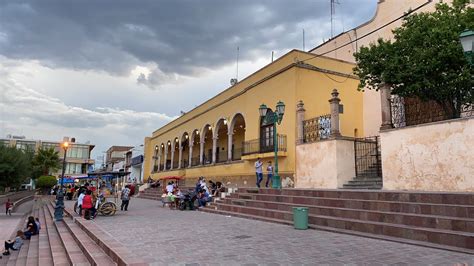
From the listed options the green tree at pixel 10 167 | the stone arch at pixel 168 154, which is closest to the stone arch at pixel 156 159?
the stone arch at pixel 168 154

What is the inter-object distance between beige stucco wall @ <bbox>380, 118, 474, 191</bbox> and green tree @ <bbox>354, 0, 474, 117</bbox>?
1.20m

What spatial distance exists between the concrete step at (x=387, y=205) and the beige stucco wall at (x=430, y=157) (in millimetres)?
1915

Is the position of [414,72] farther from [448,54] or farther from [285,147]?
[285,147]

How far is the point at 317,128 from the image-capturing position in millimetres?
14602

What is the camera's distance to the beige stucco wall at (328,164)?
12969 millimetres

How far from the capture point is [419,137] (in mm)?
9938

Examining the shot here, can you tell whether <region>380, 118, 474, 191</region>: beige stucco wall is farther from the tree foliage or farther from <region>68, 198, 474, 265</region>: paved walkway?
the tree foliage

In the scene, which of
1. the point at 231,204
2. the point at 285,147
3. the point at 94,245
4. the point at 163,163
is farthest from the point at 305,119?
the point at 163,163

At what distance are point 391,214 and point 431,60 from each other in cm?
473

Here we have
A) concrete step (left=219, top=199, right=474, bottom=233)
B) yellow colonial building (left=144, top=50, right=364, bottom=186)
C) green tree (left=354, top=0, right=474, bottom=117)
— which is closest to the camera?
concrete step (left=219, top=199, right=474, bottom=233)

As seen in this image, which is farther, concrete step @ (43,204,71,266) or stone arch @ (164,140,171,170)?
stone arch @ (164,140,171,170)

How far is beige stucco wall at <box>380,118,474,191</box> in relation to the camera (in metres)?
8.82

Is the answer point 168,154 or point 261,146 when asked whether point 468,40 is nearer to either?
point 261,146

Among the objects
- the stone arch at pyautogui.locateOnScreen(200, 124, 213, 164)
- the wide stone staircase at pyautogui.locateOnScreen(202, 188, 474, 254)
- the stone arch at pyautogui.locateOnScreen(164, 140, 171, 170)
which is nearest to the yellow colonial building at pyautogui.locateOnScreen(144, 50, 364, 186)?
the stone arch at pyautogui.locateOnScreen(200, 124, 213, 164)
